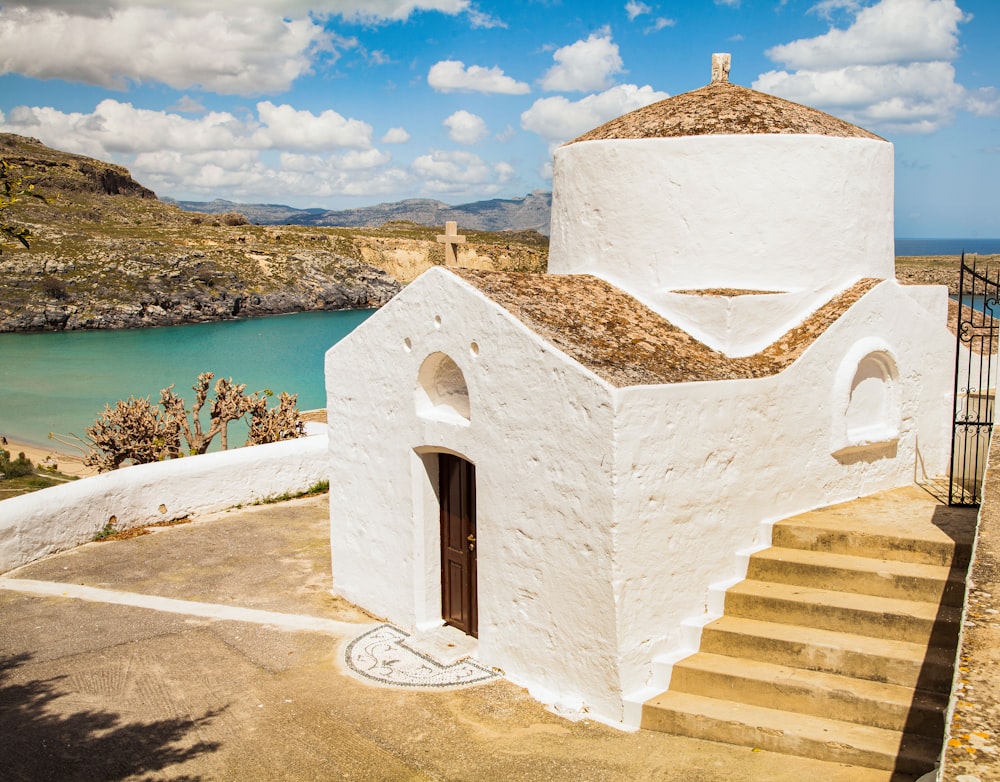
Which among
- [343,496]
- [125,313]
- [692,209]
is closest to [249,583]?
[343,496]

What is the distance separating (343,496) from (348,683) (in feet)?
7.48

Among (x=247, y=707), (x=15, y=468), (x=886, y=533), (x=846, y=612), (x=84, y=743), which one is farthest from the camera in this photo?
(x=15, y=468)

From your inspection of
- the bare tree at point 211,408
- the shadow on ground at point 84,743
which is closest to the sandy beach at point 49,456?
the bare tree at point 211,408

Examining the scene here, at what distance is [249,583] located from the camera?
9656 mm

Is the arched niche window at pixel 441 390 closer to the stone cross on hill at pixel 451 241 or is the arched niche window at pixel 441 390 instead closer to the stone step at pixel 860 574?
the stone cross on hill at pixel 451 241

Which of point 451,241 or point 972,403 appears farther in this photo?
point 972,403

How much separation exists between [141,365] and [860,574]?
38908 mm

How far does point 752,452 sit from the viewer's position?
275 inches

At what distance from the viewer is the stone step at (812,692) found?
5680 millimetres

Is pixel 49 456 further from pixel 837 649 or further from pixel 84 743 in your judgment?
pixel 837 649

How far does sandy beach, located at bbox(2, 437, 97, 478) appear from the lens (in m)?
20.4

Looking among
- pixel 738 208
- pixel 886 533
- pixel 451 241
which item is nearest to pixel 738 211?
pixel 738 208

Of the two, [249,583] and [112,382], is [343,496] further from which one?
[112,382]

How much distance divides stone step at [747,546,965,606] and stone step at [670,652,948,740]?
0.83 m
